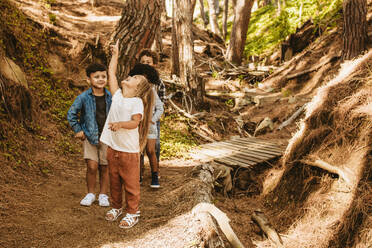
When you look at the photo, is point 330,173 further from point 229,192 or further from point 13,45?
point 13,45

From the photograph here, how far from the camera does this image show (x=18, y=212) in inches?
131

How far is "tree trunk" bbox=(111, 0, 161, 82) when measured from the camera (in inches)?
191

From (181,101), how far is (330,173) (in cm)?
573

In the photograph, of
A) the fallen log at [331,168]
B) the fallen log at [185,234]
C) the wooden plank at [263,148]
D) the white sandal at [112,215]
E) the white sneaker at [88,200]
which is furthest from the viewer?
the wooden plank at [263,148]

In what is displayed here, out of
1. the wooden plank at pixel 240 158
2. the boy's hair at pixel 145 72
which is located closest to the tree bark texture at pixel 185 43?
the wooden plank at pixel 240 158

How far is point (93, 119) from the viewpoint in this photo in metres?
3.60

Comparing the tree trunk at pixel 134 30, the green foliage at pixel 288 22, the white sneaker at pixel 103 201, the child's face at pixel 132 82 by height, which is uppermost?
the green foliage at pixel 288 22

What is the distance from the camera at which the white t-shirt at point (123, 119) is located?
3.07 meters

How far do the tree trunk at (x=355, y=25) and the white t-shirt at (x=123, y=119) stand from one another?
309 inches

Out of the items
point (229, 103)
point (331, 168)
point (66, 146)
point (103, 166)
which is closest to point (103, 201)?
point (103, 166)

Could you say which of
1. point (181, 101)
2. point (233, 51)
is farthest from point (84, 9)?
point (233, 51)

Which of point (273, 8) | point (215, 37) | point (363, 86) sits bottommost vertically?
point (363, 86)

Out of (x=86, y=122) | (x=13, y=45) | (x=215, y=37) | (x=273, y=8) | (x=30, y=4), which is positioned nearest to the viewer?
(x=86, y=122)

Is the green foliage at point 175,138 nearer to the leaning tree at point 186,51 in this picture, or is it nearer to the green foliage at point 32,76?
the leaning tree at point 186,51
